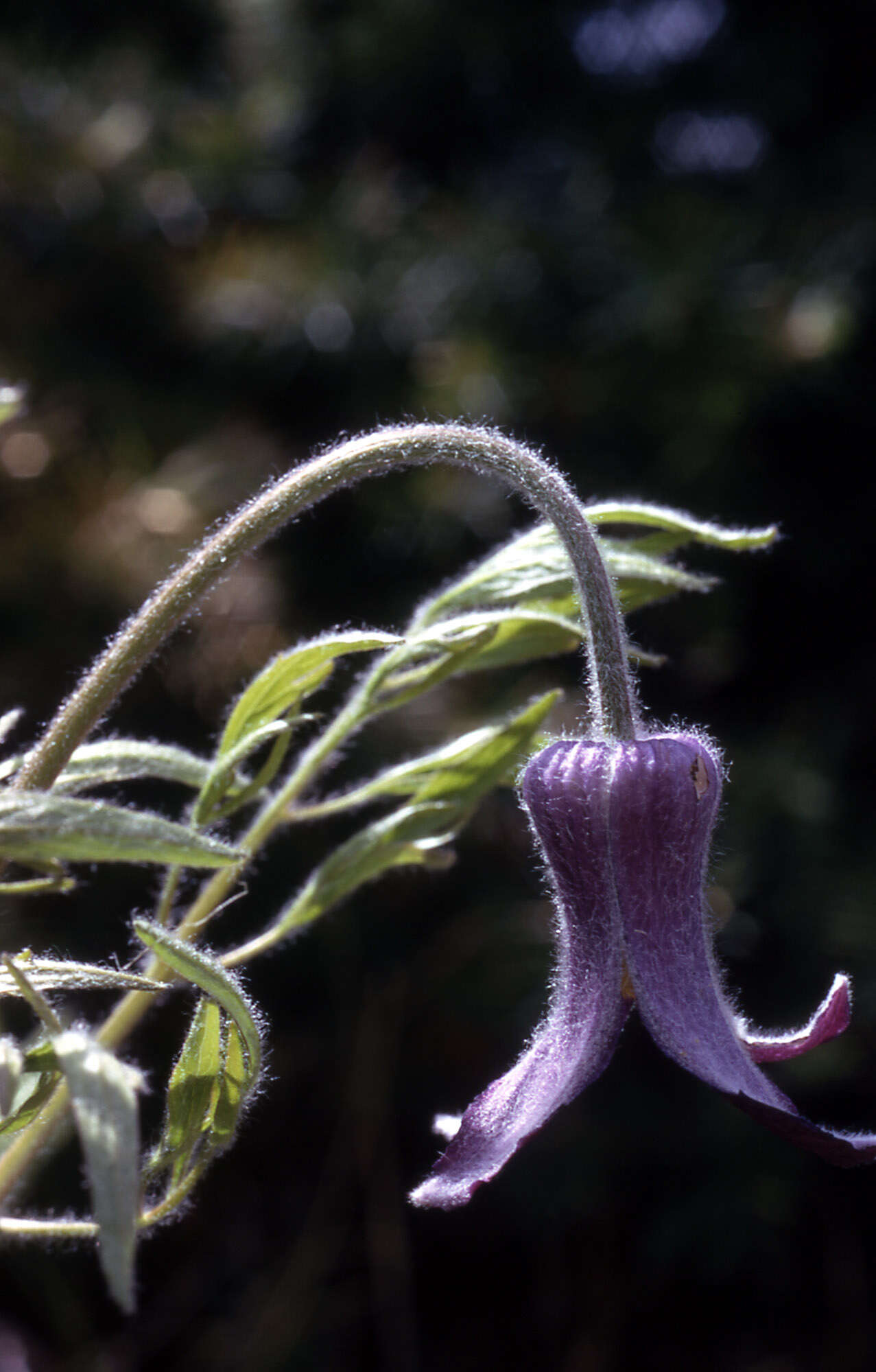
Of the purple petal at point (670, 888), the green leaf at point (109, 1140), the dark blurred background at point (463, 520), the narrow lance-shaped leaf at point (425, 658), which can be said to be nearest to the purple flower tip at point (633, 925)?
the purple petal at point (670, 888)

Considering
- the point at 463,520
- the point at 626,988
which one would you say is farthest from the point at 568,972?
the point at 463,520

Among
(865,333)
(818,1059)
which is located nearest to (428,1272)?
(818,1059)

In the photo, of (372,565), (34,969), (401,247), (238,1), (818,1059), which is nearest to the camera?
(34,969)

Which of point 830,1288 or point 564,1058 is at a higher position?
point 564,1058

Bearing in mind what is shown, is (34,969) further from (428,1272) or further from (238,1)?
(238,1)

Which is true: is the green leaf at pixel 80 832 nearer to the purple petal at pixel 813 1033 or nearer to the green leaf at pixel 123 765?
the green leaf at pixel 123 765

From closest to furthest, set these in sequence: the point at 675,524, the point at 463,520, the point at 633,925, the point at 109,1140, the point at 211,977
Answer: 1. the point at 109,1140
2. the point at 211,977
3. the point at 633,925
4. the point at 675,524
5. the point at 463,520

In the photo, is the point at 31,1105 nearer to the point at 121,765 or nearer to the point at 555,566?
the point at 121,765
